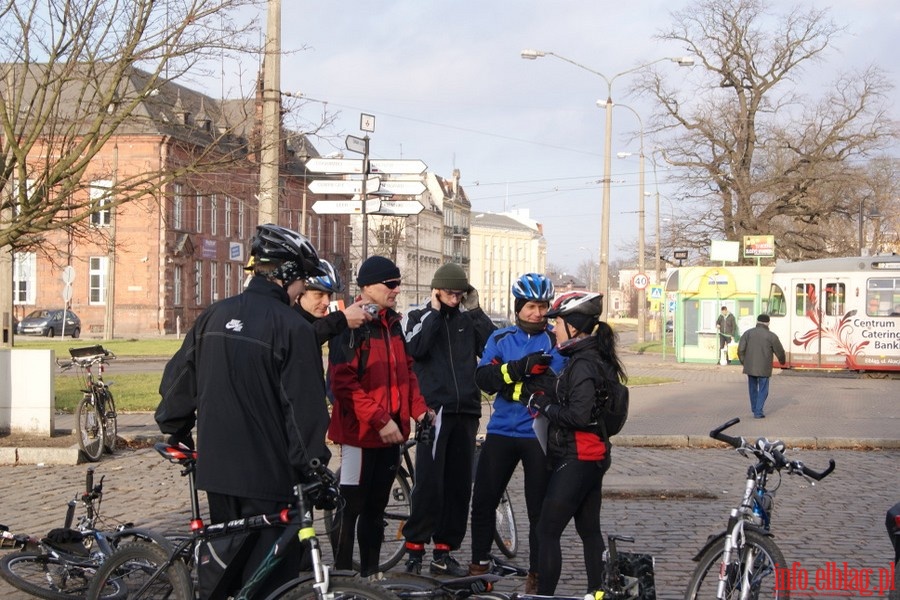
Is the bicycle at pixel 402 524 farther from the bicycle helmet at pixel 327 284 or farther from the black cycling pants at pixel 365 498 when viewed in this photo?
the bicycle helmet at pixel 327 284

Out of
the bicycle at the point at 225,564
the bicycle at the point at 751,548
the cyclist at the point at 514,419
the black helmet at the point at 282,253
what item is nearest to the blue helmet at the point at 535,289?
the cyclist at the point at 514,419

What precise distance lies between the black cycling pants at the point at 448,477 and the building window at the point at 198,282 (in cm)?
5699

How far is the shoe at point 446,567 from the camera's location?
704 centimetres

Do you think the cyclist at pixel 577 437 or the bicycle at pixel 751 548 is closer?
the bicycle at pixel 751 548

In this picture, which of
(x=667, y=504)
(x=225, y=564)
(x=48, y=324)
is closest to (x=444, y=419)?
(x=225, y=564)

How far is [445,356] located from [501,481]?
3.38 ft

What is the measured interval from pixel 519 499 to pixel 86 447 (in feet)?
16.3

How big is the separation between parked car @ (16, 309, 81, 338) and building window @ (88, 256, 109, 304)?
4777mm

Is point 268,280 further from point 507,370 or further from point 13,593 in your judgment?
point 13,593

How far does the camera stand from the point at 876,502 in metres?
10.3

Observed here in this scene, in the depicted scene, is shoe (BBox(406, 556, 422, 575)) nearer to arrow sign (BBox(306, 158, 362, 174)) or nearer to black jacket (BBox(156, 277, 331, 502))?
black jacket (BBox(156, 277, 331, 502))

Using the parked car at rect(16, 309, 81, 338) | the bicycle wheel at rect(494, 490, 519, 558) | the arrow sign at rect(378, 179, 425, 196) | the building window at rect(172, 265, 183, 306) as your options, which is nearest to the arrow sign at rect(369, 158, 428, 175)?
the arrow sign at rect(378, 179, 425, 196)

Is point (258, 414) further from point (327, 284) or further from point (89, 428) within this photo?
Result: point (89, 428)

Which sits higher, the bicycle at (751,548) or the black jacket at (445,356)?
the black jacket at (445,356)
